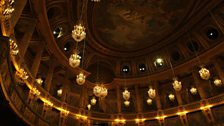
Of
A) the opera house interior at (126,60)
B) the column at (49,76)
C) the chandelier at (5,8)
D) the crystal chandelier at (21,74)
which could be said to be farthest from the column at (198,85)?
the chandelier at (5,8)

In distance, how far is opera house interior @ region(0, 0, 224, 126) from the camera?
15.1 meters

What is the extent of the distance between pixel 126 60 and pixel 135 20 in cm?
523

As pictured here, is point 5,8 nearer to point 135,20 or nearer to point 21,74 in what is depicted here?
point 21,74

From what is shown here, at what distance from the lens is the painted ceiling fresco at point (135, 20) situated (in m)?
17.3

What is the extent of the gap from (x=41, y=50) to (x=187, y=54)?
13.2 metres

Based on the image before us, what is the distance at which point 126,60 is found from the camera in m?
22.4

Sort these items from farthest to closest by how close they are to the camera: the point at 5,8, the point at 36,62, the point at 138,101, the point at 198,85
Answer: the point at 138,101, the point at 198,85, the point at 36,62, the point at 5,8

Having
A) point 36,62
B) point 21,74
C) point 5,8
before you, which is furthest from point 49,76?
point 5,8

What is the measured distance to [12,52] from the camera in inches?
395

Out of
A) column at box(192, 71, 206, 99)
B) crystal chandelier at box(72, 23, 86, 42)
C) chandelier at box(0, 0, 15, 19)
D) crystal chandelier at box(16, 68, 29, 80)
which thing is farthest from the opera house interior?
chandelier at box(0, 0, 15, 19)

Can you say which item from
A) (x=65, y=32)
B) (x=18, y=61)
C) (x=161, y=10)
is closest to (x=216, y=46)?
(x=161, y=10)

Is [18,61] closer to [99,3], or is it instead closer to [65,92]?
[65,92]

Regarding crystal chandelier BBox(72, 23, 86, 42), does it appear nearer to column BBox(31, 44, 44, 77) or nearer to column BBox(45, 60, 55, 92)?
column BBox(31, 44, 44, 77)

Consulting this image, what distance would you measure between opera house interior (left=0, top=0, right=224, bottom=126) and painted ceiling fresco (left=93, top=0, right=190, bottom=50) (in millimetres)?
84
